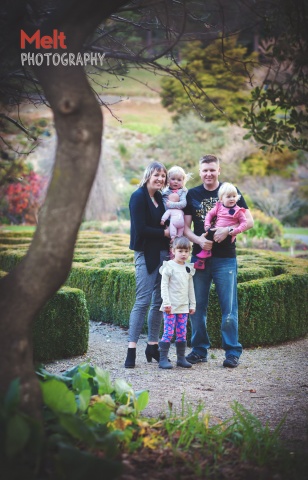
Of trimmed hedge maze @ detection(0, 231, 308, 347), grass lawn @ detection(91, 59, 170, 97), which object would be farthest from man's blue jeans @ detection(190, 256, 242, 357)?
grass lawn @ detection(91, 59, 170, 97)

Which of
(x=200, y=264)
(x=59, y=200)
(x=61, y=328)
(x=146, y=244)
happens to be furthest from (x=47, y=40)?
(x=61, y=328)

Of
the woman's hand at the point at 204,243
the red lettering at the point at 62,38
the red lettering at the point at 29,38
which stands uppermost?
the red lettering at the point at 29,38

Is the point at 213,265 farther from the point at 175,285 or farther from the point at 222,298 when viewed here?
the point at 175,285

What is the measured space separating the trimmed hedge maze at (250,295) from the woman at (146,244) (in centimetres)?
128

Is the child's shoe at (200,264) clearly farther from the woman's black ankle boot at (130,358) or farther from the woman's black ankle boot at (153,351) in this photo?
the woman's black ankle boot at (130,358)

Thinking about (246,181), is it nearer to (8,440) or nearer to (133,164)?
(133,164)

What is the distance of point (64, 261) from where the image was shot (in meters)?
2.77

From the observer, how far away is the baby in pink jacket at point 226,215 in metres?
5.48

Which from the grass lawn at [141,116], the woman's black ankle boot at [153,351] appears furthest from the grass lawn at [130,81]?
the woman's black ankle boot at [153,351]

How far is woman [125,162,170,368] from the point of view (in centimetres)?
545

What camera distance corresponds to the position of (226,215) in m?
5.55

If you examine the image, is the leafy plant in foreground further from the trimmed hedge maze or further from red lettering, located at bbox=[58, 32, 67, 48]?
the trimmed hedge maze

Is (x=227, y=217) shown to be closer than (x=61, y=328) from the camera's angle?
Yes

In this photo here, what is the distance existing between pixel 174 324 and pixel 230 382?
76cm
